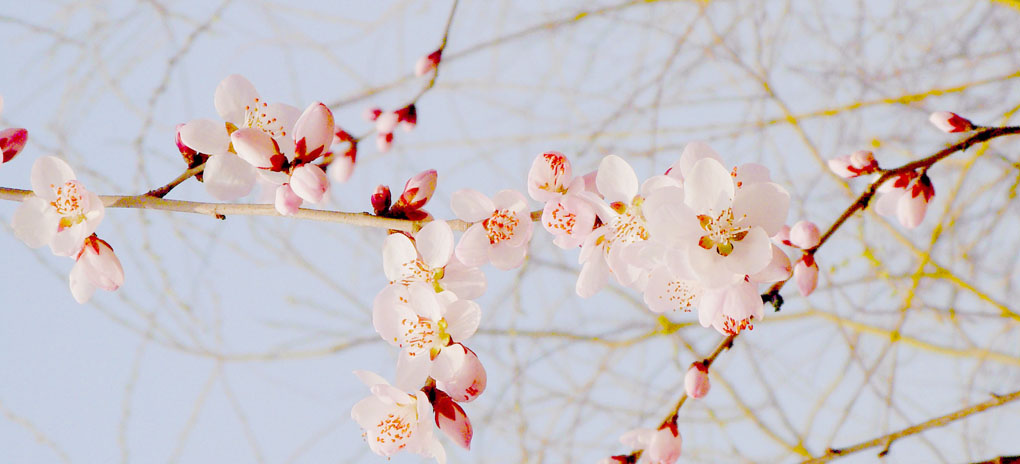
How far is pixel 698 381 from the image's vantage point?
2.21 feet

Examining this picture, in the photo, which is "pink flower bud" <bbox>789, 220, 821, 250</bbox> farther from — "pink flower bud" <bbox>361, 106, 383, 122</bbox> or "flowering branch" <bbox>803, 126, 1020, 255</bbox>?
"pink flower bud" <bbox>361, 106, 383, 122</bbox>

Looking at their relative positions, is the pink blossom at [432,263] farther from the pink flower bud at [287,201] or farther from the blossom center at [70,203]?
the blossom center at [70,203]

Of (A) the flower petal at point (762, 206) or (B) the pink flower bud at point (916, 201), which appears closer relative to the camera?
(A) the flower petal at point (762, 206)

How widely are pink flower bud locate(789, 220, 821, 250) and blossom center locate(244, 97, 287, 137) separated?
46cm

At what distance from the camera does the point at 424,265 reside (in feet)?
1.87

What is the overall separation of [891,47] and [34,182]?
1.20 meters

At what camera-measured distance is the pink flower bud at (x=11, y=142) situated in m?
0.61

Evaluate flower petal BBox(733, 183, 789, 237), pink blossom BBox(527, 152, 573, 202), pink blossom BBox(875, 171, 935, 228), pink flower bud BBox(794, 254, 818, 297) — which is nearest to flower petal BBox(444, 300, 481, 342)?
pink blossom BBox(527, 152, 573, 202)

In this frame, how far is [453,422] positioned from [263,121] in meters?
0.30

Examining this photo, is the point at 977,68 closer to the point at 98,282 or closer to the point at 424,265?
the point at 424,265

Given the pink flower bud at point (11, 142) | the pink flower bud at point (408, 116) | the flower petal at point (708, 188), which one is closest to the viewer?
the flower petal at point (708, 188)

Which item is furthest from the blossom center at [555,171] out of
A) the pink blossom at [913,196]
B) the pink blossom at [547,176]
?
the pink blossom at [913,196]

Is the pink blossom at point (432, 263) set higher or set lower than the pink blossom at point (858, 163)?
lower

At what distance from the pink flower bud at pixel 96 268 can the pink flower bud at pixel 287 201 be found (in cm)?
19
